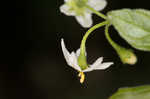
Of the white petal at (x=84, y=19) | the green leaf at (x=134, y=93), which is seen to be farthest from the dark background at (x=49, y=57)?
the green leaf at (x=134, y=93)

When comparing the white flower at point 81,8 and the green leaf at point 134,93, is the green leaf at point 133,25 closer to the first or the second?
the green leaf at point 134,93

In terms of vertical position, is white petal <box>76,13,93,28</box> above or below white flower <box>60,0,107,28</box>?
below

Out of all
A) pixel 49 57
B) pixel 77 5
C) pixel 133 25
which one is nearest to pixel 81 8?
pixel 77 5

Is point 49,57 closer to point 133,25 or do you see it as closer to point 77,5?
point 77,5

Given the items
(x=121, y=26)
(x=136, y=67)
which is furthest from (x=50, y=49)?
(x=121, y=26)

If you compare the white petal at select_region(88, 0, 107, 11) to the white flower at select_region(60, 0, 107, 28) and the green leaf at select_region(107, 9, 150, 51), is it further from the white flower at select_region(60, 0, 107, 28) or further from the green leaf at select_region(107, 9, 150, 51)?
the green leaf at select_region(107, 9, 150, 51)

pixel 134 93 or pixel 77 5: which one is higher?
pixel 77 5

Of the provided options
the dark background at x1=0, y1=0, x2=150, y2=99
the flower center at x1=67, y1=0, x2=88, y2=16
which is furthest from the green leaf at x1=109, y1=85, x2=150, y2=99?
the dark background at x1=0, y1=0, x2=150, y2=99
